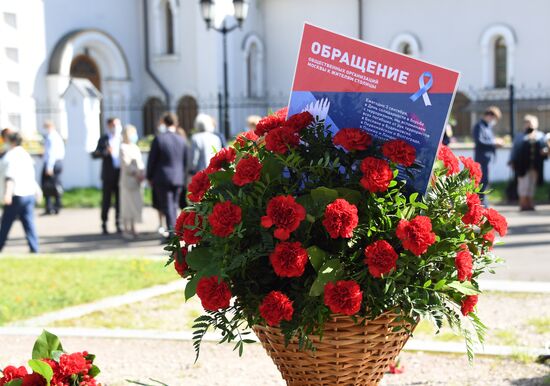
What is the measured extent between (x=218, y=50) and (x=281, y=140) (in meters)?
26.2

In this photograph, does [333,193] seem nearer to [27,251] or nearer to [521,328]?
[521,328]

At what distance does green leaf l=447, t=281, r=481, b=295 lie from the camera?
3.00m

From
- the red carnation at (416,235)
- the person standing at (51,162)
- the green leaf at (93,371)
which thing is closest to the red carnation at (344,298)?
the red carnation at (416,235)

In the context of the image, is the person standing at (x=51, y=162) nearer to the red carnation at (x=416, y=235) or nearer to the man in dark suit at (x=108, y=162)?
the man in dark suit at (x=108, y=162)

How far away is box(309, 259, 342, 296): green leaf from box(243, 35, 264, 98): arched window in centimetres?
2774

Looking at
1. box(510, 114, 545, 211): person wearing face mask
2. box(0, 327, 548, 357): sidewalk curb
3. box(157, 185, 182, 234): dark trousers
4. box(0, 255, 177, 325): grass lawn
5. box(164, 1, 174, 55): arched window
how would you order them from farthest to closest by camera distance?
box(164, 1, 174, 55): arched window
box(510, 114, 545, 211): person wearing face mask
box(157, 185, 182, 234): dark trousers
box(0, 255, 177, 325): grass lawn
box(0, 327, 548, 357): sidewalk curb

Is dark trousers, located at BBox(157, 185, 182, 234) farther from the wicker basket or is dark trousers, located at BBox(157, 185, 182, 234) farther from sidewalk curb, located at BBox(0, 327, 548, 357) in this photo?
the wicker basket

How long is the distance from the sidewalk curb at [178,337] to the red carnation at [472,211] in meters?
2.57

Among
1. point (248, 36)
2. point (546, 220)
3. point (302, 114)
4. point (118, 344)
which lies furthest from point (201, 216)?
point (248, 36)

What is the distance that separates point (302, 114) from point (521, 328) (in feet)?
12.5

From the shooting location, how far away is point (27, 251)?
473 inches

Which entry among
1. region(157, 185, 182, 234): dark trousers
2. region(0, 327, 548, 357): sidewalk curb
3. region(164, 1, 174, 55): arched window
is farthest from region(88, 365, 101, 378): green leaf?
region(164, 1, 174, 55): arched window

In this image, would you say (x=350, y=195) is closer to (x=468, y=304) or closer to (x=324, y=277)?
(x=324, y=277)

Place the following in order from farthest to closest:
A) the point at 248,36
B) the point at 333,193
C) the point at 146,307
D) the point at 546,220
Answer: the point at 248,36, the point at 546,220, the point at 146,307, the point at 333,193
